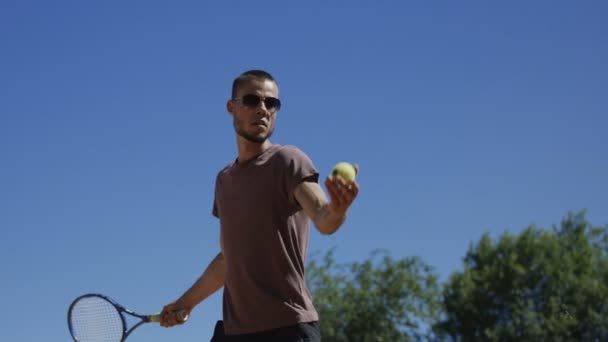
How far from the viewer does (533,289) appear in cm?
4562

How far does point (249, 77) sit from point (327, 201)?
1483 millimetres

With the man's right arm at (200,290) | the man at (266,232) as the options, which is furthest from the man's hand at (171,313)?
the man at (266,232)

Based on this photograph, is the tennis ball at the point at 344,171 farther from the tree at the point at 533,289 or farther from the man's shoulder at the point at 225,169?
the tree at the point at 533,289

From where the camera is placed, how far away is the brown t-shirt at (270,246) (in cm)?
598

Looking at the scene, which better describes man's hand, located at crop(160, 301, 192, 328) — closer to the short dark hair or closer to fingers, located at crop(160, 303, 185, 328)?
fingers, located at crop(160, 303, 185, 328)

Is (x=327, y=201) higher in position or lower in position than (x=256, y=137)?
lower

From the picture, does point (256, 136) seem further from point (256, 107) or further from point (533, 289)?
point (533, 289)

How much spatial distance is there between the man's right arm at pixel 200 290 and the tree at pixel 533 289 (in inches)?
1466

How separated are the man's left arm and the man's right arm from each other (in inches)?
64.4

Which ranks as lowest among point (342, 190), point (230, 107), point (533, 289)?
point (342, 190)

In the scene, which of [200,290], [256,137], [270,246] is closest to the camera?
[270,246]

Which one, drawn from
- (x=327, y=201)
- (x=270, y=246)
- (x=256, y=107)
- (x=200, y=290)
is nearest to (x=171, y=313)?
(x=200, y=290)

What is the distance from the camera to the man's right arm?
23.8 ft

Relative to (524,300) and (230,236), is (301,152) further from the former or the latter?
(524,300)
